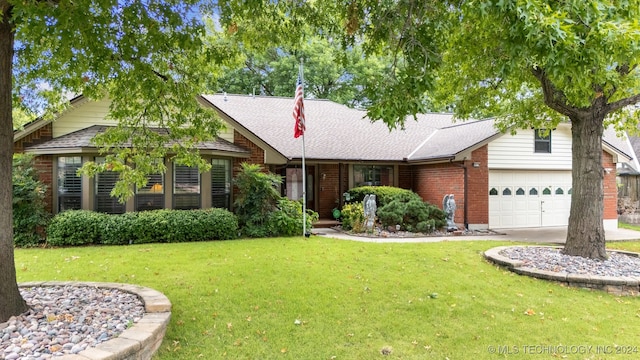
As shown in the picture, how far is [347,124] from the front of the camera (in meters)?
18.2

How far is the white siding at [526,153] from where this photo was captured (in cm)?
1491

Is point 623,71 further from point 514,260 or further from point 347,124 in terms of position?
point 347,124

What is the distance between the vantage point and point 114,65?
5066mm

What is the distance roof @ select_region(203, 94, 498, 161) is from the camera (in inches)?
598

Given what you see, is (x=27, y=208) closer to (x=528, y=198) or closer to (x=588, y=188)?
(x=588, y=188)

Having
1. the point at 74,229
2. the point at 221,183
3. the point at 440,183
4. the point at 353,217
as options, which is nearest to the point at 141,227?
the point at 74,229

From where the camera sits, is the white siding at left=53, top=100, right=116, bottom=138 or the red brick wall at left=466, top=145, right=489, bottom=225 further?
the red brick wall at left=466, top=145, right=489, bottom=225

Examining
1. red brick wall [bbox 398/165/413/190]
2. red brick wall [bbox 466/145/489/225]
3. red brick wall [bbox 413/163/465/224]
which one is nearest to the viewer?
red brick wall [bbox 466/145/489/225]

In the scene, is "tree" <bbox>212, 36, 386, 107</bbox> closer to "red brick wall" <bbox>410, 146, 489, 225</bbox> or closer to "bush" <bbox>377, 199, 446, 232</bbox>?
"red brick wall" <bbox>410, 146, 489, 225</bbox>

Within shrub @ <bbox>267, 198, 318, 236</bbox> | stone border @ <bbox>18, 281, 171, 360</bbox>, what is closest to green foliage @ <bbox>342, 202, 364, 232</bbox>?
shrub @ <bbox>267, 198, 318, 236</bbox>

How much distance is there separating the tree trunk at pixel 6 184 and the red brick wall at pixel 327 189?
1195cm

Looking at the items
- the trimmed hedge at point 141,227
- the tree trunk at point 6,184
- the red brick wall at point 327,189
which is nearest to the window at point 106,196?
the trimmed hedge at point 141,227

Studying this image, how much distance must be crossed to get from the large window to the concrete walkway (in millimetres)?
3125

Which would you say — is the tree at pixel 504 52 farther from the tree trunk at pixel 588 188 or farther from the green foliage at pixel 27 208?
the green foliage at pixel 27 208
